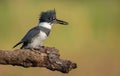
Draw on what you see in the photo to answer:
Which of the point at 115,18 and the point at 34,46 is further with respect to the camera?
the point at 115,18

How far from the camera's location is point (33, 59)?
5805mm

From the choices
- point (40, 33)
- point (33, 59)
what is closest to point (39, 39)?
point (40, 33)

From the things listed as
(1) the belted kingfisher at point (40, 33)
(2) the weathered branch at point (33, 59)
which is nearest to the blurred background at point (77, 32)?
(1) the belted kingfisher at point (40, 33)

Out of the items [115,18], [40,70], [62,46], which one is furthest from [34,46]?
[115,18]

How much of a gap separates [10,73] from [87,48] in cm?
159

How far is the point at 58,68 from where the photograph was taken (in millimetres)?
5695

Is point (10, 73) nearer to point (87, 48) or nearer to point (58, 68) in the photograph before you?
point (87, 48)

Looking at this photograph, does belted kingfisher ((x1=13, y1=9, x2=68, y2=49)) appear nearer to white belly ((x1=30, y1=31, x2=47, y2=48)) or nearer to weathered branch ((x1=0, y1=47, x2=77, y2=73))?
white belly ((x1=30, y1=31, x2=47, y2=48))

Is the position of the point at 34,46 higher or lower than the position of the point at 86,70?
higher

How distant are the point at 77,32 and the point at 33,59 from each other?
6.07m

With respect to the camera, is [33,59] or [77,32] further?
[77,32]

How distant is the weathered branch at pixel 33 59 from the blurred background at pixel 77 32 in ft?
12.0

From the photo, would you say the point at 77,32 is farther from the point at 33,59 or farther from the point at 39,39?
the point at 33,59

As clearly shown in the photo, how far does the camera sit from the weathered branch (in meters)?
5.72
